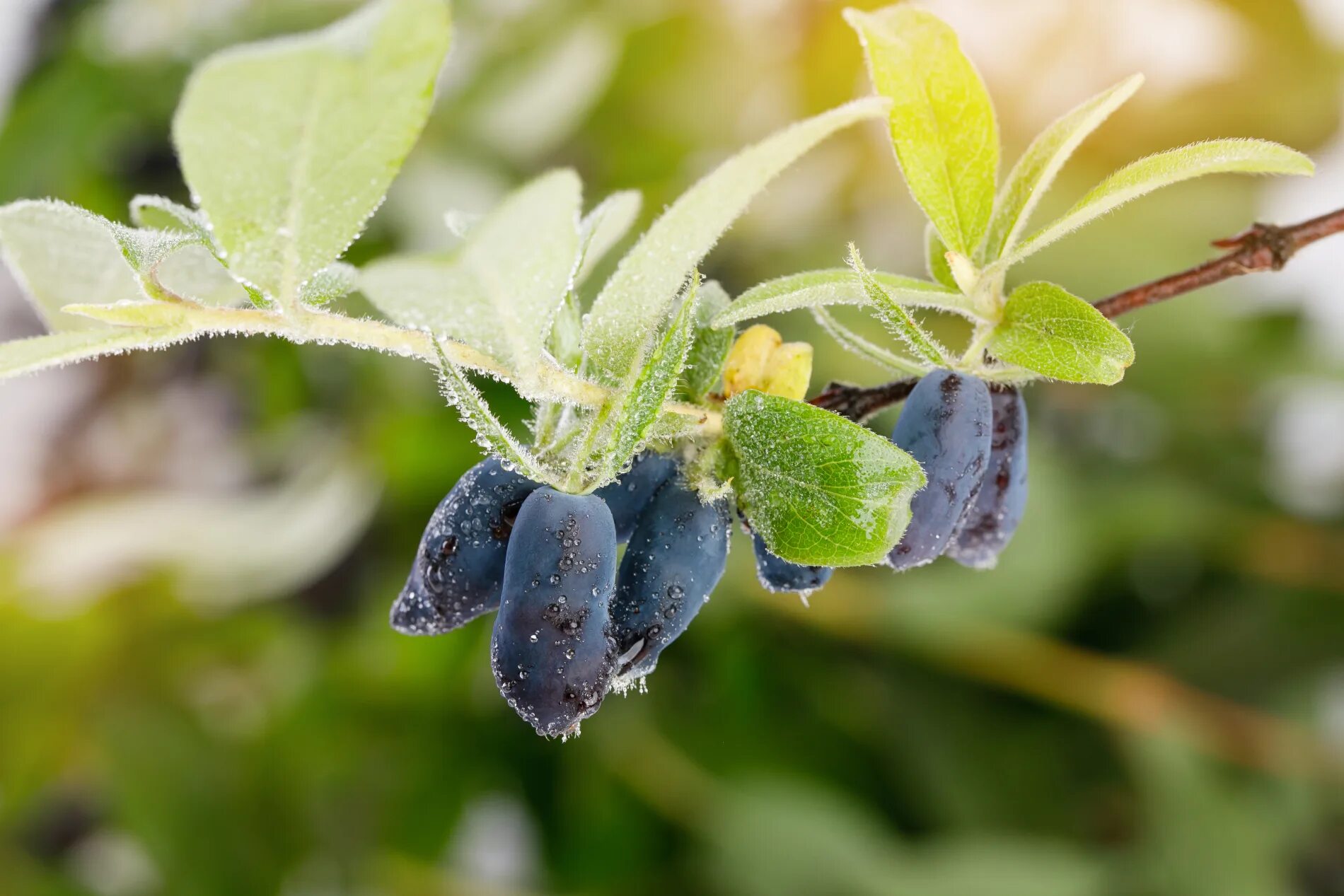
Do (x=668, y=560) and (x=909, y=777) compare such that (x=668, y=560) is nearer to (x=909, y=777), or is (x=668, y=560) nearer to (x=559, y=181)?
(x=559, y=181)

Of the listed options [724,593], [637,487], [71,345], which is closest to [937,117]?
[637,487]

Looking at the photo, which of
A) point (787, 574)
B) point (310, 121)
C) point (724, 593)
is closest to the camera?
point (310, 121)

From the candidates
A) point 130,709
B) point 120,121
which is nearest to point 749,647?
point 130,709

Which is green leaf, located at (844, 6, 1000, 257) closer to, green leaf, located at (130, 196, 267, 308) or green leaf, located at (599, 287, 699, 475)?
green leaf, located at (599, 287, 699, 475)

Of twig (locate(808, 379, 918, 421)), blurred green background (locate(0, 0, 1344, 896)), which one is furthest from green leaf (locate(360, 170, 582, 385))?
blurred green background (locate(0, 0, 1344, 896))

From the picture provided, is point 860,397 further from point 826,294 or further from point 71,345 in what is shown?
point 71,345
